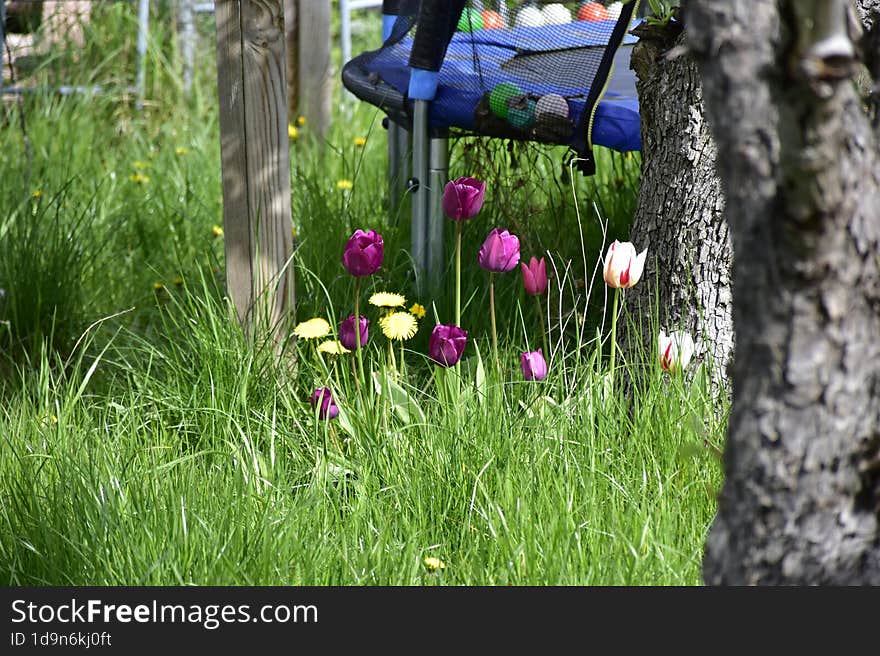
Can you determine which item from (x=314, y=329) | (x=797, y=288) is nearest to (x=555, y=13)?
(x=314, y=329)

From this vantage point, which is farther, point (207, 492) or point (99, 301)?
point (99, 301)

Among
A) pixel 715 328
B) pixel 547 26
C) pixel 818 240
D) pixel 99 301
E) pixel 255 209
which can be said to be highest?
pixel 547 26

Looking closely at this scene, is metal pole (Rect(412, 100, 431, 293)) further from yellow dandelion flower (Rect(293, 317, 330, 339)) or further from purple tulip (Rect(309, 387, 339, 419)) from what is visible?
purple tulip (Rect(309, 387, 339, 419))

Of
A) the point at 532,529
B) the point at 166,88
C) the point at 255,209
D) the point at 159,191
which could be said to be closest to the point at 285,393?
the point at 255,209

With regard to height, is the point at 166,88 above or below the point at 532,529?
above

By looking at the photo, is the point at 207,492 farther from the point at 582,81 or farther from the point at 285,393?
the point at 582,81

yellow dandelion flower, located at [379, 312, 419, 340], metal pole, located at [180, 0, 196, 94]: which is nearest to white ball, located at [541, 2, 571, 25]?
yellow dandelion flower, located at [379, 312, 419, 340]

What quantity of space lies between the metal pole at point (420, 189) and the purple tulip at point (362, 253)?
0.56 m

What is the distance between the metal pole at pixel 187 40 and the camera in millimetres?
4730

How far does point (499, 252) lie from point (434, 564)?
628mm

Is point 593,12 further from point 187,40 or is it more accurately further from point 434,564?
point 187,40

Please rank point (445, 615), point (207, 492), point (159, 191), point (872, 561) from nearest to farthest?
point (872, 561)
point (445, 615)
point (207, 492)
point (159, 191)

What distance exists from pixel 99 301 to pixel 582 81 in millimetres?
1414

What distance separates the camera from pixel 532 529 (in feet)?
4.94
